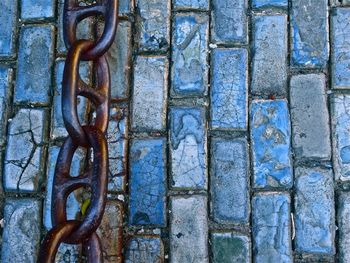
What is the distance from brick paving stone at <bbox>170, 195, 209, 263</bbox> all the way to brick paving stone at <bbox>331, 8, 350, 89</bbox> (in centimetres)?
89

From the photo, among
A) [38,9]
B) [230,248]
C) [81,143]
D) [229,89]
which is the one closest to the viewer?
[81,143]

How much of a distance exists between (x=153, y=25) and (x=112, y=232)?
106 cm

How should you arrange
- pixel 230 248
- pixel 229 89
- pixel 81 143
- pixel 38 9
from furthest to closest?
pixel 38 9 < pixel 229 89 < pixel 230 248 < pixel 81 143

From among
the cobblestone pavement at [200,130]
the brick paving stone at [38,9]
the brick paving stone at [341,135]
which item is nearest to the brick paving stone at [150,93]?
the cobblestone pavement at [200,130]

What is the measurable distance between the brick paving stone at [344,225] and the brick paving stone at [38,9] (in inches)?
67.8

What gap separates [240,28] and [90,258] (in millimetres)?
1411

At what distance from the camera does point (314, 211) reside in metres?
2.59

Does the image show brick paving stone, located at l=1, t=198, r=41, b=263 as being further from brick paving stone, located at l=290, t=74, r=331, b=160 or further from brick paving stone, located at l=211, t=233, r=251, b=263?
brick paving stone, located at l=290, t=74, r=331, b=160

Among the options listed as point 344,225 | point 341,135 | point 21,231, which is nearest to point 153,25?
point 341,135

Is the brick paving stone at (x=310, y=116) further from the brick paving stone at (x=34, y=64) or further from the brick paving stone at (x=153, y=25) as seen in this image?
the brick paving stone at (x=34, y=64)

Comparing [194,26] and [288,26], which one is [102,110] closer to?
[194,26]

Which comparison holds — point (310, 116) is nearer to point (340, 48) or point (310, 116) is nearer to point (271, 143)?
point (271, 143)

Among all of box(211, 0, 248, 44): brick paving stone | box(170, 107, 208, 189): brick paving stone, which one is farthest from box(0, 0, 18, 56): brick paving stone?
box(211, 0, 248, 44): brick paving stone

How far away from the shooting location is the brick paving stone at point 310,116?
2639 millimetres
